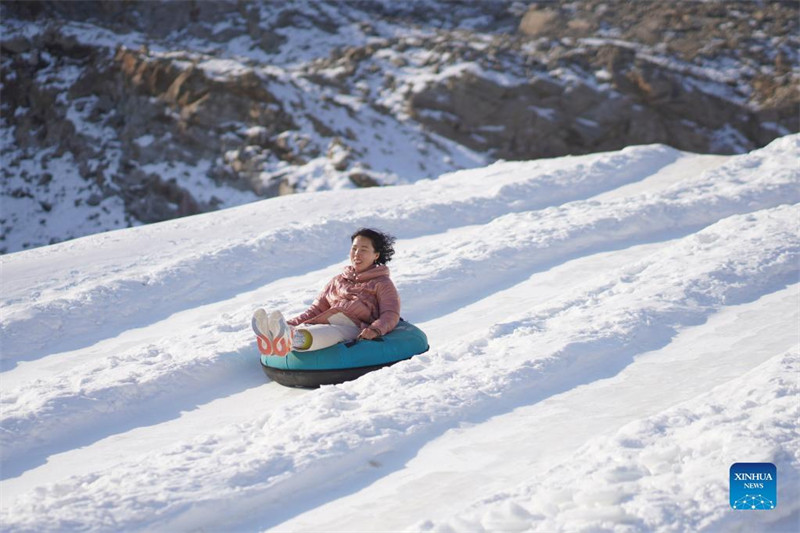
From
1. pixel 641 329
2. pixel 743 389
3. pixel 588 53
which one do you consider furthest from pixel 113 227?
pixel 743 389

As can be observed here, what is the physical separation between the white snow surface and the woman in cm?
30

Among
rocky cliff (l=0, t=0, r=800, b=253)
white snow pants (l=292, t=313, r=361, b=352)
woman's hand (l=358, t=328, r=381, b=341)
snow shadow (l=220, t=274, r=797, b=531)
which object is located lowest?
snow shadow (l=220, t=274, r=797, b=531)

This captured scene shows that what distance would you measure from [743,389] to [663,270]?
7.00 ft

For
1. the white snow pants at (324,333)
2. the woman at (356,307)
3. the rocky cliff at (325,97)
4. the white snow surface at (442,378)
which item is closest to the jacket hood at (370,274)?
the woman at (356,307)

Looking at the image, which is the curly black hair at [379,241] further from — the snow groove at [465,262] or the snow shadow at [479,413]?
the snow groove at [465,262]

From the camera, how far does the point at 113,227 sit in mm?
12188

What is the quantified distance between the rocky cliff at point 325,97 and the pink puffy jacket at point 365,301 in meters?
6.94

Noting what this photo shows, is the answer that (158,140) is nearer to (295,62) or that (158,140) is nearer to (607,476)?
(295,62)

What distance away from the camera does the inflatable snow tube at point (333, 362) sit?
472 centimetres

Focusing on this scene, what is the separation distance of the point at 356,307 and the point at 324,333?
0.32 m

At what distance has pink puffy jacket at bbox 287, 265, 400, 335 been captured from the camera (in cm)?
501

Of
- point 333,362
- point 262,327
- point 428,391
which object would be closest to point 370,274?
point 333,362

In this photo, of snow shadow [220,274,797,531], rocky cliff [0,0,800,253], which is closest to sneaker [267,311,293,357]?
snow shadow [220,274,797,531]

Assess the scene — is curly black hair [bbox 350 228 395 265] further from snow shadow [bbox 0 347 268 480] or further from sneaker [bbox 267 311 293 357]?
snow shadow [bbox 0 347 268 480]
